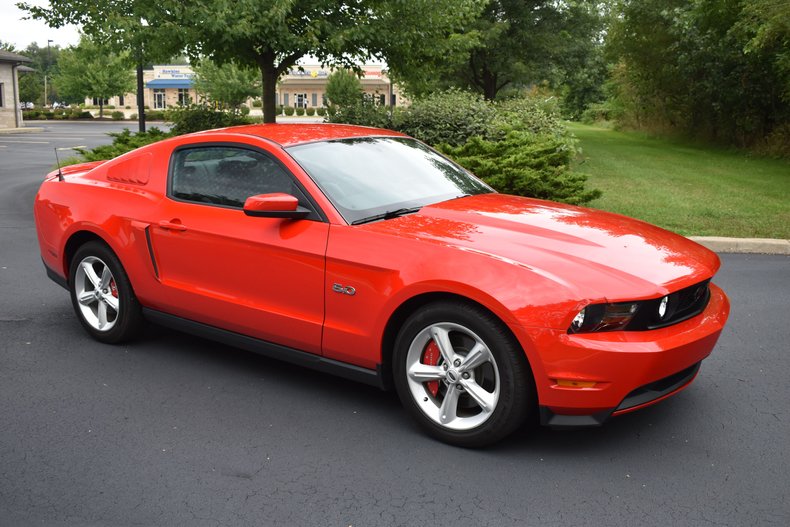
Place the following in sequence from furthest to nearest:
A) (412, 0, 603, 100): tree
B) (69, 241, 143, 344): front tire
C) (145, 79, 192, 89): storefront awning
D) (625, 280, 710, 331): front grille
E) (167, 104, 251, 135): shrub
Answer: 1. (145, 79, 192, 89): storefront awning
2. (412, 0, 603, 100): tree
3. (167, 104, 251, 135): shrub
4. (69, 241, 143, 344): front tire
5. (625, 280, 710, 331): front grille

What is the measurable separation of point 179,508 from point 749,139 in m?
27.4

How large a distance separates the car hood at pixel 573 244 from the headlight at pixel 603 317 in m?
0.05

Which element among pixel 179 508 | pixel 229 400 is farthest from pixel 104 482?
pixel 229 400

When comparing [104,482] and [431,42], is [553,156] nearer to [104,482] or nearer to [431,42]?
[431,42]

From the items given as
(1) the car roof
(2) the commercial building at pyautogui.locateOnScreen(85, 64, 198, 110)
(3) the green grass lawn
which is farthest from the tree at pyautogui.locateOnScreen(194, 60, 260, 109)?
(1) the car roof

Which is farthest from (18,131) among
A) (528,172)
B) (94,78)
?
(528,172)

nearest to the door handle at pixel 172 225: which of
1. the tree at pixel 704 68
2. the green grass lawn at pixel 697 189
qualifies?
the green grass lawn at pixel 697 189

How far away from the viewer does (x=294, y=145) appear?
15.9 ft

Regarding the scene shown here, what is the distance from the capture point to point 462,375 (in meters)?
3.91

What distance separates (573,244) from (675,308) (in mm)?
594

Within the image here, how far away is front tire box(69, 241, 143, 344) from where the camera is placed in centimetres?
541

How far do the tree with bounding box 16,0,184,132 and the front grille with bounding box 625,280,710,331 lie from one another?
36.1 feet

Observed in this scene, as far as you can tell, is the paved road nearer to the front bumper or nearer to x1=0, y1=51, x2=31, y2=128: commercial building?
the front bumper

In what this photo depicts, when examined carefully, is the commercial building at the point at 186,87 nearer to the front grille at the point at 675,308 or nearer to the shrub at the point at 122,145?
the shrub at the point at 122,145
